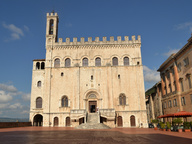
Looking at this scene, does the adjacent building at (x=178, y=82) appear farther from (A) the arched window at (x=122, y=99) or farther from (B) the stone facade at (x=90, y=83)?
(A) the arched window at (x=122, y=99)

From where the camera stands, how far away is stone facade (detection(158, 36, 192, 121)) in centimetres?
2759

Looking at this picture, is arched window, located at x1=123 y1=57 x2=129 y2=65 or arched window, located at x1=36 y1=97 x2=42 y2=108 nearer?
arched window, located at x1=123 y1=57 x2=129 y2=65

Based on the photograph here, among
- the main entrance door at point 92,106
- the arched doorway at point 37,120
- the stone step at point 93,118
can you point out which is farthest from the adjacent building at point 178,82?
the arched doorway at point 37,120

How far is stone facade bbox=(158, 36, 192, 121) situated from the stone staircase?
41.9 feet

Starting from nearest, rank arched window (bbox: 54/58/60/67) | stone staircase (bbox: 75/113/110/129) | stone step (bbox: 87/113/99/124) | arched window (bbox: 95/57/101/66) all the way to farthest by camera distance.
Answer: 1. stone staircase (bbox: 75/113/110/129)
2. stone step (bbox: 87/113/99/124)
3. arched window (bbox: 95/57/101/66)
4. arched window (bbox: 54/58/60/67)

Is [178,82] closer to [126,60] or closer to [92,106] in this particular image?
[126,60]

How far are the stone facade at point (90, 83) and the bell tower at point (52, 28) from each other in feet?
0.65

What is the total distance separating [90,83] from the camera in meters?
34.7

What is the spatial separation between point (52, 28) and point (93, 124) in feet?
73.4

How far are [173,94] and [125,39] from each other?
13434mm

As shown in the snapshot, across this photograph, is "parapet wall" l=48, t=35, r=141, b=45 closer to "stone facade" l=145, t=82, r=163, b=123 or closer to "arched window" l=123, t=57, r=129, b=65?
"arched window" l=123, t=57, r=129, b=65

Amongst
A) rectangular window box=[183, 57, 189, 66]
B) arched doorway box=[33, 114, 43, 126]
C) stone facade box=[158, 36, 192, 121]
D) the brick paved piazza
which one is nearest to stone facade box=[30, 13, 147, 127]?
arched doorway box=[33, 114, 43, 126]

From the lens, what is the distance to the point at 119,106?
33.4m

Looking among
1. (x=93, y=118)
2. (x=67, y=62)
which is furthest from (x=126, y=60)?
(x=93, y=118)
